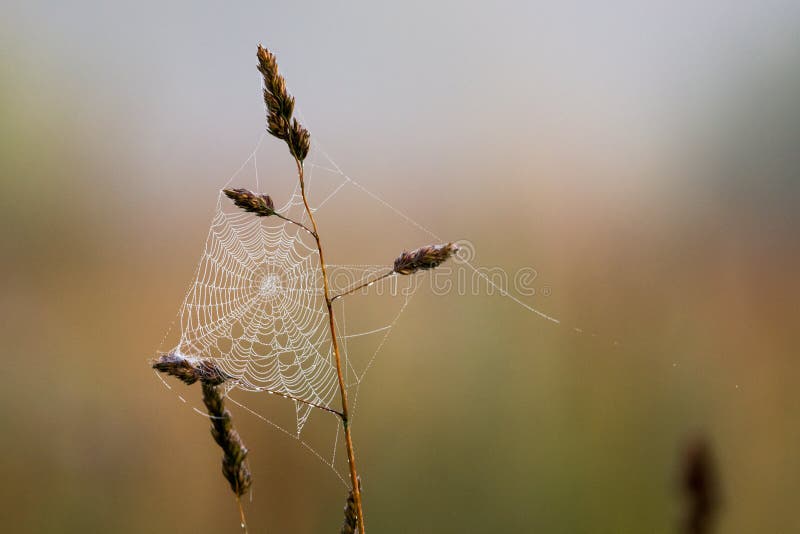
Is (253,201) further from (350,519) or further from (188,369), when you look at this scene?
(350,519)

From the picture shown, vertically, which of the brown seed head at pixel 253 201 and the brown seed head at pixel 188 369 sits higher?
the brown seed head at pixel 253 201

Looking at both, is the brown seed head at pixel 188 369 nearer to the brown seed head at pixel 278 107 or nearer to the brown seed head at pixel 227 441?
the brown seed head at pixel 227 441

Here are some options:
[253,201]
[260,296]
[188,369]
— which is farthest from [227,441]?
[260,296]

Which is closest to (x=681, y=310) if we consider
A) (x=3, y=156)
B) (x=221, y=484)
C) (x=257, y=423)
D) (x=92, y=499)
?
(x=257, y=423)

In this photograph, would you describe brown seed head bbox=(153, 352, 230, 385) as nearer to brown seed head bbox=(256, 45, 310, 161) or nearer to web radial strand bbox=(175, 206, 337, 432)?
brown seed head bbox=(256, 45, 310, 161)

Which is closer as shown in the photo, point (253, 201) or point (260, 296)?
point (253, 201)

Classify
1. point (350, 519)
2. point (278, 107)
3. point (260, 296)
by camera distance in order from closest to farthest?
point (350, 519) < point (278, 107) < point (260, 296)

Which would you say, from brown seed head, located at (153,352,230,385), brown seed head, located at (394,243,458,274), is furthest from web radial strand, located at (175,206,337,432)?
brown seed head, located at (394,243,458,274)

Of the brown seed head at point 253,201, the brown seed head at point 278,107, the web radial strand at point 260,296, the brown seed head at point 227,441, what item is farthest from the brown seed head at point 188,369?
the web radial strand at point 260,296
